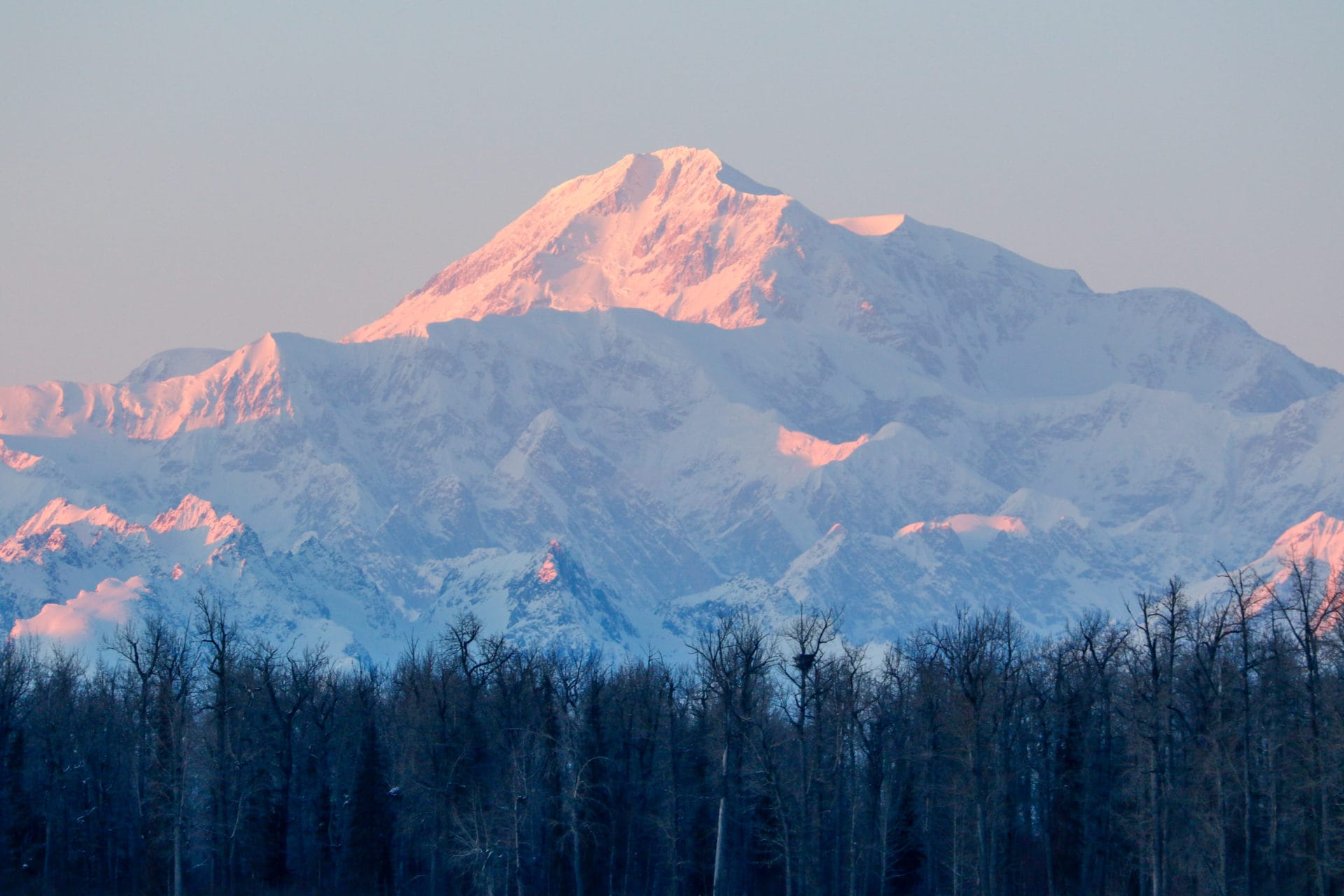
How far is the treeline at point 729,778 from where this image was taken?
77.3m

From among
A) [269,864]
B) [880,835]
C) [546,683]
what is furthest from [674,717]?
[269,864]

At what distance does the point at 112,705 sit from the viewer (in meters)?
104

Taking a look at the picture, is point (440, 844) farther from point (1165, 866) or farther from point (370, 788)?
point (1165, 866)

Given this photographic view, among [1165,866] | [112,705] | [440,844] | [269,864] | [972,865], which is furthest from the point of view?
[112,705]

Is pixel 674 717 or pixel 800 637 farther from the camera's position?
pixel 674 717

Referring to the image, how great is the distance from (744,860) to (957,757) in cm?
1589

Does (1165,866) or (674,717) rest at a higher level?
(674,717)

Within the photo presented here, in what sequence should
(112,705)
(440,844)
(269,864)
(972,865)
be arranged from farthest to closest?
(112,705) < (269,864) < (440,844) < (972,865)

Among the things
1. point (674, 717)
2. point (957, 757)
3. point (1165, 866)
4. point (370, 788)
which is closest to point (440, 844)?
point (370, 788)

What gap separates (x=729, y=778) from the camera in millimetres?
84500

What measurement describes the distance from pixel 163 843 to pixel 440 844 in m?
11.6

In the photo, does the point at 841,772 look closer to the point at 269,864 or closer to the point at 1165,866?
the point at 1165,866

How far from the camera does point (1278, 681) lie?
77.4 metres

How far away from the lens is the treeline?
77312 millimetres
